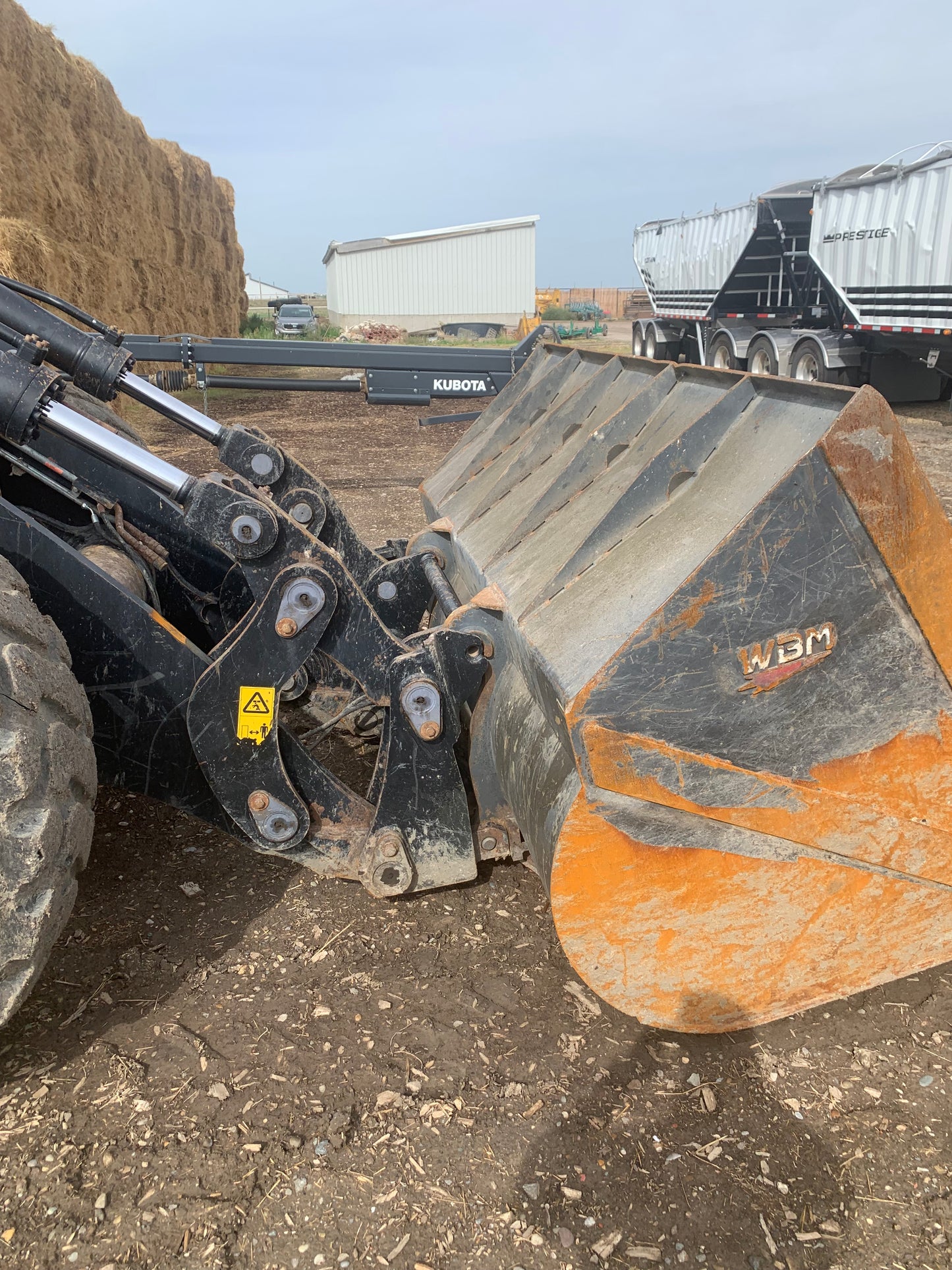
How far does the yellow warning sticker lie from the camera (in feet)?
8.46

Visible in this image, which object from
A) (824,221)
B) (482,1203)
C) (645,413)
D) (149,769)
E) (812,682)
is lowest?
(482,1203)

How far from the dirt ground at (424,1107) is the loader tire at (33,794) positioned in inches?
18.0

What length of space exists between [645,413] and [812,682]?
1.50 m

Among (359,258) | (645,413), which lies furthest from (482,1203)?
(359,258)

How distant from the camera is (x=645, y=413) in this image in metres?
3.42

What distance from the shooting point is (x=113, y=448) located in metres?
2.42

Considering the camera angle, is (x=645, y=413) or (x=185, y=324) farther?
(x=185, y=324)

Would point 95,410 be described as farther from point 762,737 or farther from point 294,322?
point 294,322

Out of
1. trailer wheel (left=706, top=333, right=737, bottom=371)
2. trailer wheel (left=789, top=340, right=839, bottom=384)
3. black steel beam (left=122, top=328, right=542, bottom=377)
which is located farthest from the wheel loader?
trailer wheel (left=706, top=333, right=737, bottom=371)

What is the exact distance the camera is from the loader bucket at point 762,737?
7.01 ft

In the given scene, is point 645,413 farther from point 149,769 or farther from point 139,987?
point 139,987

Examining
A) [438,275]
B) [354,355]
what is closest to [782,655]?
[354,355]

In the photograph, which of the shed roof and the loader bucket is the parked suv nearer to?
the shed roof

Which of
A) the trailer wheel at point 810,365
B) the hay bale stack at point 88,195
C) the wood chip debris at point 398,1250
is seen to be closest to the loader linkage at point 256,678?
the wood chip debris at point 398,1250
